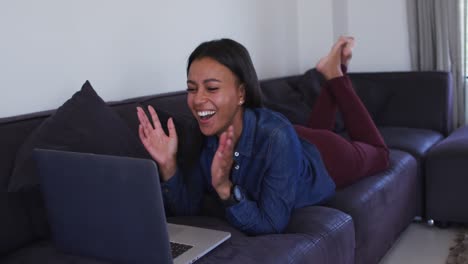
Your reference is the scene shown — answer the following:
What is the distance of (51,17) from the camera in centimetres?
212

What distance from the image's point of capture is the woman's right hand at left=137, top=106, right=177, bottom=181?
162cm

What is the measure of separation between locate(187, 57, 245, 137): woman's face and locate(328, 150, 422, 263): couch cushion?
64 cm

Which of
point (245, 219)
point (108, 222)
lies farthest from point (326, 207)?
point (108, 222)

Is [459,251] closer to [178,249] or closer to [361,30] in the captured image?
[178,249]

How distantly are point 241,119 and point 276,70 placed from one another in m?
2.15

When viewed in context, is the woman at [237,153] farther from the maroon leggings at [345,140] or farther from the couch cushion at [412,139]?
the couch cushion at [412,139]

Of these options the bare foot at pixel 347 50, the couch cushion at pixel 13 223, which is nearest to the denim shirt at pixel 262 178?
the couch cushion at pixel 13 223

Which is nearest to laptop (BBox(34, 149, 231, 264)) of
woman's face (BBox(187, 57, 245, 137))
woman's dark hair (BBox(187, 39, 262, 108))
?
woman's face (BBox(187, 57, 245, 137))

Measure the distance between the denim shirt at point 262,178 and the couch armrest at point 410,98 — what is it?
5.53 feet

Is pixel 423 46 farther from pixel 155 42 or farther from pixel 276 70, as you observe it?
pixel 155 42

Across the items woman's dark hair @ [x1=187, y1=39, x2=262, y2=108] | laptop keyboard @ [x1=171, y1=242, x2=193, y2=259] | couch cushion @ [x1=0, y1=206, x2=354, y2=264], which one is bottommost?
couch cushion @ [x1=0, y1=206, x2=354, y2=264]

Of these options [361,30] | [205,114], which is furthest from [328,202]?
[361,30]

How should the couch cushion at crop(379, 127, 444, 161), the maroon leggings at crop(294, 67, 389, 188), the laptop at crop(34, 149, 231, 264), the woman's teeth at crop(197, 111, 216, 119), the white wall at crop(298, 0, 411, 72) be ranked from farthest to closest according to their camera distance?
the white wall at crop(298, 0, 411, 72)
the couch cushion at crop(379, 127, 444, 161)
the maroon leggings at crop(294, 67, 389, 188)
the woman's teeth at crop(197, 111, 216, 119)
the laptop at crop(34, 149, 231, 264)

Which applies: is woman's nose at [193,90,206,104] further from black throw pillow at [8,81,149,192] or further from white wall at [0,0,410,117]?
white wall at [0,0,410,117]
